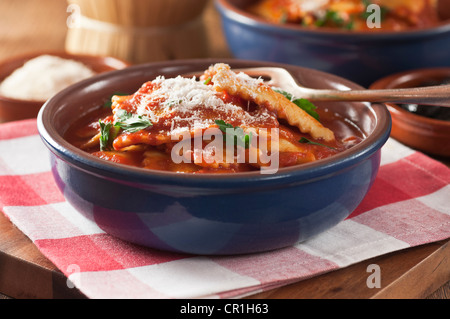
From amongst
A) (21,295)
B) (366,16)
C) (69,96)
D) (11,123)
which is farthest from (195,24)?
(21,295)

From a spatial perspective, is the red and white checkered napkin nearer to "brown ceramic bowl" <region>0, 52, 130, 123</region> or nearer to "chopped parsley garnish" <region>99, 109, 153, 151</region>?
"chopped parsley garnish" <region>99, 109, 153, 151</region>

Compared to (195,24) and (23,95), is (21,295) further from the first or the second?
(195,24)

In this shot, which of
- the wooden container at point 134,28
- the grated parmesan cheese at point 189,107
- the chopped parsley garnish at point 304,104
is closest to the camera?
the grated parmesan cheese at point 189,107

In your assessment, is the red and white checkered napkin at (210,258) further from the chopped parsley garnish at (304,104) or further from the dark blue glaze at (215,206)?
the chopped parsley garnish at (304,104)

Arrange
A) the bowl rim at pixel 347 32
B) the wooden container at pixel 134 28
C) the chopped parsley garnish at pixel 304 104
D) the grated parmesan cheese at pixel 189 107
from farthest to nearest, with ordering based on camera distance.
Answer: the wooden container at pixel 134 28
the bowl rim at pixel 347 32
the chopped parsley garnish at pixel 304 104
the grated parmesan cheese at pixel 189 107

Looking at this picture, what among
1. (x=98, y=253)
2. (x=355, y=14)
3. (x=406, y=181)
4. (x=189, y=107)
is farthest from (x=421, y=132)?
(x=98, y=253)

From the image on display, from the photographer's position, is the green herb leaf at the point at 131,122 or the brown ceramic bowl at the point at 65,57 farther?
the brown ceramic bowl at the point at 65,57

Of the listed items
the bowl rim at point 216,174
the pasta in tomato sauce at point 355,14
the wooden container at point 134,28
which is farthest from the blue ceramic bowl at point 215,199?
the wooden container at point 134,28
